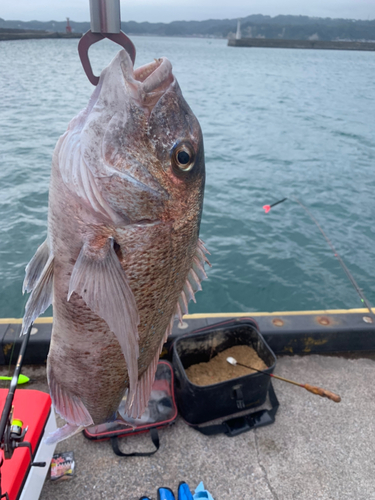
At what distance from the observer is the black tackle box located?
10.2ft

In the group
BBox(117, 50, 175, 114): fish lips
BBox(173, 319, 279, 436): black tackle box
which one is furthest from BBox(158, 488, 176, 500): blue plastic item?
BBox(117, 50, 175, 114): fish lips

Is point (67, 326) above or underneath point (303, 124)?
above

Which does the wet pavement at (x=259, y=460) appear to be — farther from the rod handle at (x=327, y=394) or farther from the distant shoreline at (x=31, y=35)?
the distant shoreline at (x=31, y=35)

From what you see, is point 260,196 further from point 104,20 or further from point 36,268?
point 104,20

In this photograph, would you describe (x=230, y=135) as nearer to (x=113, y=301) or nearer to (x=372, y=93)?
(x=113, y=301)

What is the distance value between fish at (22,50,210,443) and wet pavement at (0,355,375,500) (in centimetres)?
137

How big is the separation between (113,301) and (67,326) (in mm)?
391

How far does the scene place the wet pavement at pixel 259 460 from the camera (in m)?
2.77

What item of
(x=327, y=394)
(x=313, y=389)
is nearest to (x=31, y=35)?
(x=313, y=389)

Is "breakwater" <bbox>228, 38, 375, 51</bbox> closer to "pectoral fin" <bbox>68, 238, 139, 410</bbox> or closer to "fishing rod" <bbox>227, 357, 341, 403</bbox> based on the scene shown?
"fishing rod" <bbox>227, 357, 341, 403</bbox>

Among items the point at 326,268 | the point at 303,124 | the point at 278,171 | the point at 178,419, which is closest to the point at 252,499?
the point at 178,419

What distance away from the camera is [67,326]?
162cm

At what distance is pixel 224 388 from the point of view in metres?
3.10

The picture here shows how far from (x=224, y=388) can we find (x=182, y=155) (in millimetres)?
2231
